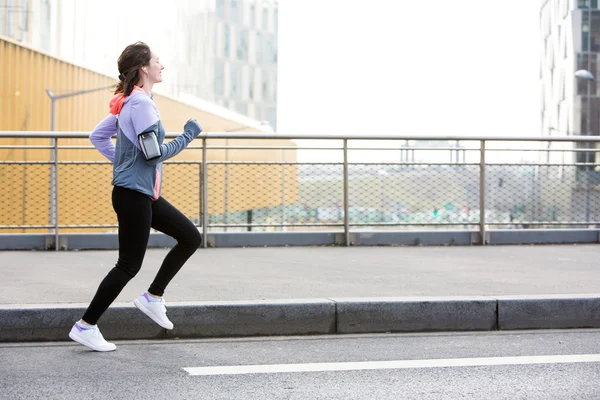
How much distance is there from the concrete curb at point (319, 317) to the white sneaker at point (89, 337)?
404mm

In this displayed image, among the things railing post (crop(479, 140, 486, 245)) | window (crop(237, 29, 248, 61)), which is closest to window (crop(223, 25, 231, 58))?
window (crop(237, 29, 248, 61))

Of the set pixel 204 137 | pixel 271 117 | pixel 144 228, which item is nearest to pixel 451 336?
pixel 144 228

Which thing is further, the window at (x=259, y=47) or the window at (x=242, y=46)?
the window at (x=259, y=47)

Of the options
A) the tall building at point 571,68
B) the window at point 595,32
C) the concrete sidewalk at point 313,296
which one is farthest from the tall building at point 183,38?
the window at point 595,32

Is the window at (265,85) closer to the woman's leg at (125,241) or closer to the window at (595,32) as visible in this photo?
the window at (595,32)

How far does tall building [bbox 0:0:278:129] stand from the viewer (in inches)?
1505

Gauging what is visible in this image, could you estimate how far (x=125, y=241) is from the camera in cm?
484

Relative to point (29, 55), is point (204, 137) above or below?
below

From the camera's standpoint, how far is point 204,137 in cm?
939

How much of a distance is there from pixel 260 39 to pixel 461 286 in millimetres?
90624

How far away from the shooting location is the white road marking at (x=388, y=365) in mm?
4367

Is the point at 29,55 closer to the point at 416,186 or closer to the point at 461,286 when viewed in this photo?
the point at 416,186

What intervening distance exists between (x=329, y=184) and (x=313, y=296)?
13.4 feet

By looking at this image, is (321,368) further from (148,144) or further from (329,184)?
(329,184)
